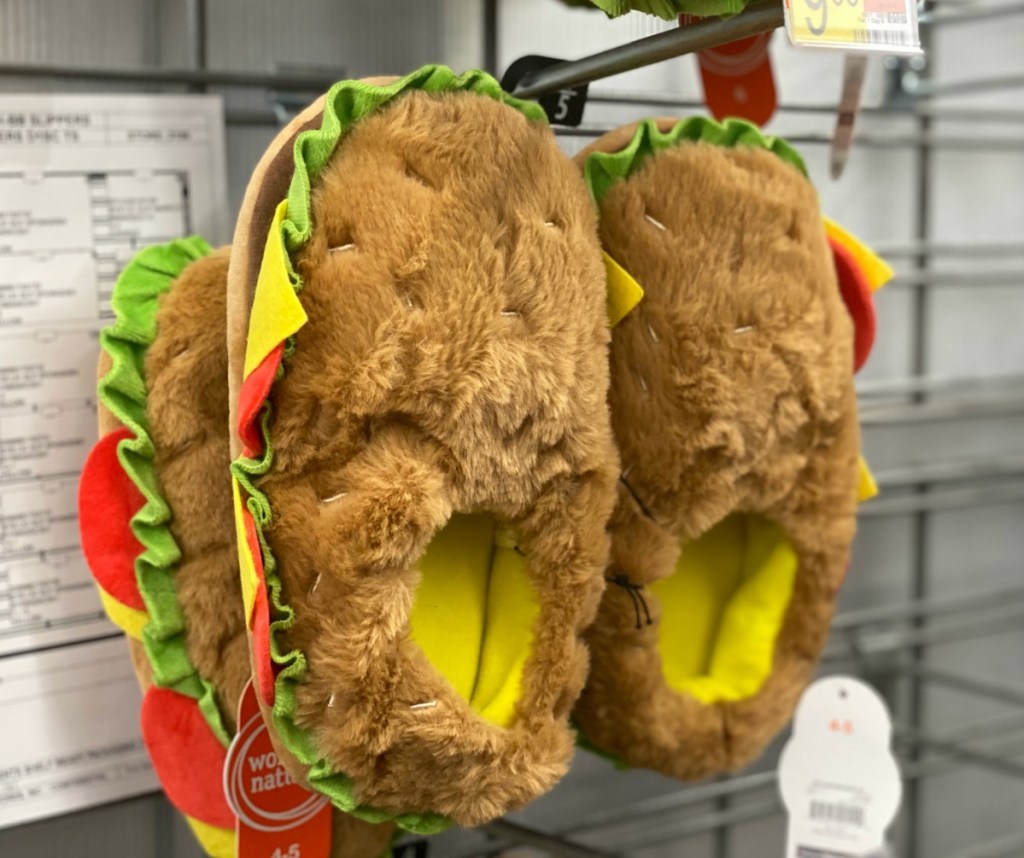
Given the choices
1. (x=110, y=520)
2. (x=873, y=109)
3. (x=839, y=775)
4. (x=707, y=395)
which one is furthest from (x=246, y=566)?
(x=873, y=109)

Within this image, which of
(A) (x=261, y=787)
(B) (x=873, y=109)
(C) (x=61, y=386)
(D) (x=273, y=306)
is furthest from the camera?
(B) (x=873, y=109)

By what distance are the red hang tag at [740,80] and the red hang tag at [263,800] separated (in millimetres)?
516

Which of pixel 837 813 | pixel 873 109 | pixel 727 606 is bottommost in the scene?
pixel 837 813

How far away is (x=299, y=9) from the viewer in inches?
30.4

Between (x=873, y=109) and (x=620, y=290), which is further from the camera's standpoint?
(x=873, y=109)

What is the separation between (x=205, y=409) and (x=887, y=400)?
0.91 meters

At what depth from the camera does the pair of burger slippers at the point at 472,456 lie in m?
0.47

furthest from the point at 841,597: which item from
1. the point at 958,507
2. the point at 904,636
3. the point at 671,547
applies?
the point at 671,547

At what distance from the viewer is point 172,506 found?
0.57 meters

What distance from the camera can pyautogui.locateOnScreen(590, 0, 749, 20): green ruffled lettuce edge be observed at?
493mm

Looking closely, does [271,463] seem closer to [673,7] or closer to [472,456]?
[472,456]

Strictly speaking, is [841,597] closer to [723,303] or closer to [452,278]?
[723,303]

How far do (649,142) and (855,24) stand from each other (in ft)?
0.57

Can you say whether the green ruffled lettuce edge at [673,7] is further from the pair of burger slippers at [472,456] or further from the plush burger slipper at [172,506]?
the plush burger slipper at [172,506]
